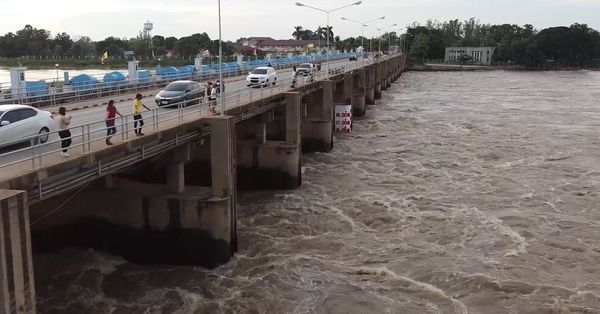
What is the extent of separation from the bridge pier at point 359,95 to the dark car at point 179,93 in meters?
36.4

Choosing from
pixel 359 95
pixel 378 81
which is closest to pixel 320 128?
pixel 359 95

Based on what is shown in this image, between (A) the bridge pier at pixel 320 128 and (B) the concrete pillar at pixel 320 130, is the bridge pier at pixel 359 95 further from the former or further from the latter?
(B) the concrete pillar at pixel 320 130

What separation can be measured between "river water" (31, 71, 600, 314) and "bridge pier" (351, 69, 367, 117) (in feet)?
76.7

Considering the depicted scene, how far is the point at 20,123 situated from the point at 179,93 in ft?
41.7

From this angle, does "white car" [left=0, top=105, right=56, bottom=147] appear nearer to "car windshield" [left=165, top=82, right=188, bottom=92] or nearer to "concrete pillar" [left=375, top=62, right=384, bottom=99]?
"car windshield" [left=165, top=82, right=188, bottom=92]

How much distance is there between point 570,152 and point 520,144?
14.2 ft

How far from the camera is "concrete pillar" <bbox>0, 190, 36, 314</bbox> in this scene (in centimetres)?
1147

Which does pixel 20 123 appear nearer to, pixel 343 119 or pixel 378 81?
pixel 343 119

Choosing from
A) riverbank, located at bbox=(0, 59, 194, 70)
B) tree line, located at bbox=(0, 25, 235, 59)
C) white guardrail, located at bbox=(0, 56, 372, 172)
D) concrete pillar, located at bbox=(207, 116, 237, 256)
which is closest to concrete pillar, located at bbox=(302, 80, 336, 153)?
white guardrail, located at bbox=(0, 56, 372, 172)

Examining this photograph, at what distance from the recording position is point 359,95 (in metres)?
68.0

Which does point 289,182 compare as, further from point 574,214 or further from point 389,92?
point 389,92

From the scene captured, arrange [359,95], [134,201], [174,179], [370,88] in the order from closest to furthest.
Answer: [134,201] → [174,179] → [359,95] → [370,88]

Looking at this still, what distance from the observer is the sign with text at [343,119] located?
172 feet

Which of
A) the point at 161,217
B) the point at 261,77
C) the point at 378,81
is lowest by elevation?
the point at 161,217
